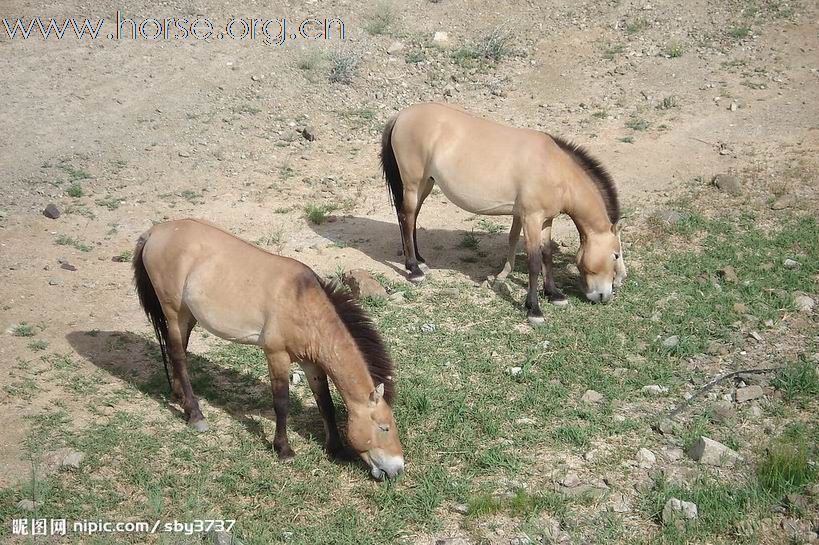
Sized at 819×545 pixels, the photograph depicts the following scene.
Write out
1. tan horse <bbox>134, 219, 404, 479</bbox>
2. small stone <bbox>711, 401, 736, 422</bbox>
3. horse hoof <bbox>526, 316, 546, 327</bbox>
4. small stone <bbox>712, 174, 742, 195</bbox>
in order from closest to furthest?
tan horse <bbox>134, 219, 404, 479</bbox> < small stone <bbox>711, 401, 736, 422</bbox> < horse hoof <bbox>526, 316, 546, 327</bbox> < small stone <bbox>712, 174, 742, 195</bbox>

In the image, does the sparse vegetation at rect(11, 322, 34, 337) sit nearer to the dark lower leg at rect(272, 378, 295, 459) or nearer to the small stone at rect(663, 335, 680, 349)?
the dark lower leg at rect(272, 378, 295, 459)

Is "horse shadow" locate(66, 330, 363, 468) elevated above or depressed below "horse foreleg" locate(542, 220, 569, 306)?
below

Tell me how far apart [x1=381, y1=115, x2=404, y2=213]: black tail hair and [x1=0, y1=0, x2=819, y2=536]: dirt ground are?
78 cm

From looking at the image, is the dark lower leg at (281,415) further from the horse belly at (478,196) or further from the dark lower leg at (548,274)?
the dark lower leg at (548,274)

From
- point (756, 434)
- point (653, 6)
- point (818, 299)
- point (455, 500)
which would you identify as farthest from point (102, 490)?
point (653, 6)

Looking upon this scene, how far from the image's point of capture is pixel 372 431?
18.2ft

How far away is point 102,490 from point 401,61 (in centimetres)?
1073

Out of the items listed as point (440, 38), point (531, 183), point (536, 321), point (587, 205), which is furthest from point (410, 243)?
point (440, 38)

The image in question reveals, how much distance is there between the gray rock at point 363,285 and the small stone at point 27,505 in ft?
12.5

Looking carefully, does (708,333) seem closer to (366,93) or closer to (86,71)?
(366,93)

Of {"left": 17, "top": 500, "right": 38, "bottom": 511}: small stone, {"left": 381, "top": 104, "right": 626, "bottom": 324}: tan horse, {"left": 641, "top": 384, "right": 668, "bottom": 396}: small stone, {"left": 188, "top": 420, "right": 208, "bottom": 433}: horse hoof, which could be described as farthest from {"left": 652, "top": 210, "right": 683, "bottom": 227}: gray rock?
{"left": 17, "top": 500, "right": 38, "bottom": 511}: small stone

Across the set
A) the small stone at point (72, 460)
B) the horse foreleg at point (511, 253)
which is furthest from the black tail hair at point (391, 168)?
the small stone at point (72, 460)

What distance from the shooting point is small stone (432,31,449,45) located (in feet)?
49.4

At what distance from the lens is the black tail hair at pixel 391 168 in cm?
911
